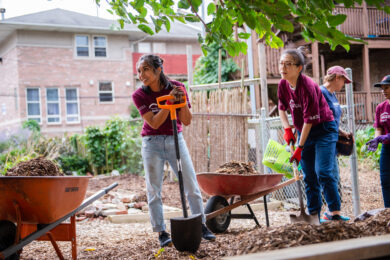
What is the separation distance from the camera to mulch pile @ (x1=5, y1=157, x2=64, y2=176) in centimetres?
342

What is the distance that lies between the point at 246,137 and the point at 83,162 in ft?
25.3

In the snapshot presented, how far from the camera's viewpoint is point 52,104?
2222cm

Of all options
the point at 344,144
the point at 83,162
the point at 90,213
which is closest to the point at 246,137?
the point at 344,144

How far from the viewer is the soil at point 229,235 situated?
2.32 meters

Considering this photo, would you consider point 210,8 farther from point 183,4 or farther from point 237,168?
point 237,168

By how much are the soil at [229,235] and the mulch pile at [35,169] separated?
2.59 ft

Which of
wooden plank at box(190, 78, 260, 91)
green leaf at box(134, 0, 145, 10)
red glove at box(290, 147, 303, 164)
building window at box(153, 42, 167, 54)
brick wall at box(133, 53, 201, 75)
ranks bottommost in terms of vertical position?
red glove at box(290, 147, 303, 164)

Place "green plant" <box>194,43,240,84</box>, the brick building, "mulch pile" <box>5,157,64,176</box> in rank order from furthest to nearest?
the brick building
"green plant" <box>194,43,240,84</box>
"mulch pile" <box>5,157,64,176</box>

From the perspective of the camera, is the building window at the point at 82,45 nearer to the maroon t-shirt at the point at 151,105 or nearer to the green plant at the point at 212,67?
the green plant at the point at 212,67

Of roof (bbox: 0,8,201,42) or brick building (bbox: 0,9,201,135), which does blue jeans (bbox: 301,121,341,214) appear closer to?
roof (bbox: 0,8,201,42)

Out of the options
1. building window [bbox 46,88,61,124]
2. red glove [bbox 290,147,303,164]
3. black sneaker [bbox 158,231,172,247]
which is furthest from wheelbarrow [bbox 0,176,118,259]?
building window [bbox 46,88,61,124]

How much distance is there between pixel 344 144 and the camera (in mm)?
4703

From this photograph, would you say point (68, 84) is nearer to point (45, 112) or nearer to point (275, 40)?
point (45, 112)

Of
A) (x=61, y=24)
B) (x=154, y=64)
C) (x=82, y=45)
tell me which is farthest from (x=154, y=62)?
(x=82, y=45)
